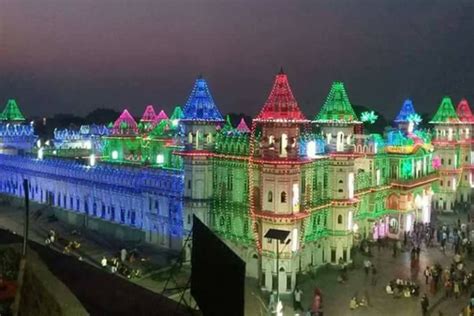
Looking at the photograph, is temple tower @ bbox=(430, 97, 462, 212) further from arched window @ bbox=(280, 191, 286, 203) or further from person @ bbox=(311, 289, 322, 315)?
person @ bbox=(311, 289, 322, 315)

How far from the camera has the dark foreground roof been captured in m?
15.4

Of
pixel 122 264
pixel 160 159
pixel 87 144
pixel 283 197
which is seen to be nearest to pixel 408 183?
pixel 283 197

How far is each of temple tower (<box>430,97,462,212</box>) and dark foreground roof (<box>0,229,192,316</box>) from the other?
52.9 metres

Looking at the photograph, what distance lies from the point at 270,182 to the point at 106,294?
2006 centimetres

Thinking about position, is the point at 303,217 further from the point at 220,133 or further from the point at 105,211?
the point at 105,211

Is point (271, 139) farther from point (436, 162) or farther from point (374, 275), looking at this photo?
point (436, 162)

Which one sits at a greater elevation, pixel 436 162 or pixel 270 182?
Answer: pixel 270 182

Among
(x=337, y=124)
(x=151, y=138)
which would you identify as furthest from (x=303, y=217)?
(x=151, y=138)

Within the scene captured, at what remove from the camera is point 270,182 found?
3569cm

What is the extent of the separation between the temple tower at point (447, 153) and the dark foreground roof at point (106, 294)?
5290 cm

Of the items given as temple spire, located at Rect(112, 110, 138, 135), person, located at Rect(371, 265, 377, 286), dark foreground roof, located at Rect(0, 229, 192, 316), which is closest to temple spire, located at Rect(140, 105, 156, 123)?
temple spire, located at Rect(112, 110, 138, 135)

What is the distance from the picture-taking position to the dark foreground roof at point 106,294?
15.4 meters

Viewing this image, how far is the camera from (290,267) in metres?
34.9

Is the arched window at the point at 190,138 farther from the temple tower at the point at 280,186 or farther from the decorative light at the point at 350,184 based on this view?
the decorative light at the point at 350,184
